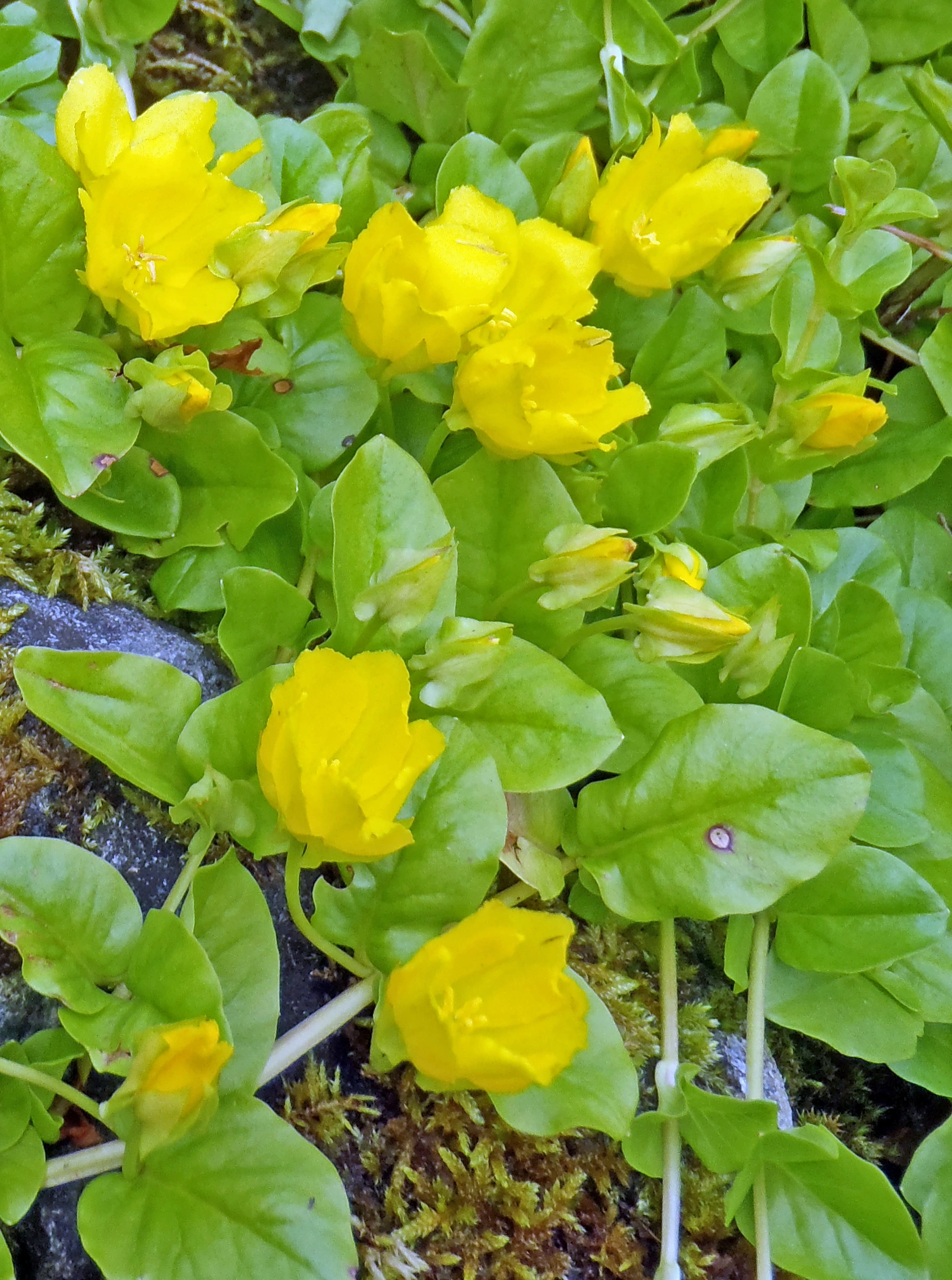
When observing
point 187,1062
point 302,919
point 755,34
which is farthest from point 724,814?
point 755,34

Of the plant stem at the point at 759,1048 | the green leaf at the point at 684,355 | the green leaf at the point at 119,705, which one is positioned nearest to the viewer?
the green leaf at the point at 119,705

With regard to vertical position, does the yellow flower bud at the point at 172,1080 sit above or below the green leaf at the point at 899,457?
below

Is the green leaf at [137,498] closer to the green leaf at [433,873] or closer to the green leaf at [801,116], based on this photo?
the green leaf at [433,873]

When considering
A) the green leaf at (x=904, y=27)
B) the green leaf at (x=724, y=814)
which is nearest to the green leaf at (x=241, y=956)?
the green leaf at (x=724, y=814)

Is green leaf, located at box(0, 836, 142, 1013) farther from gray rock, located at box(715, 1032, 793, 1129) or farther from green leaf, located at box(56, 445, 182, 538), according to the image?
gray rock, located at box(715, 1032, 793, 1129)

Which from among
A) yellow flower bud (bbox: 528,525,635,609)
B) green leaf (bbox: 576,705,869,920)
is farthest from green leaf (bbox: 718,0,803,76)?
green leaf (bbox: 576,705,869,920)

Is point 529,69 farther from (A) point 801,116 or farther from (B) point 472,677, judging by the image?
(B) point 472,677
